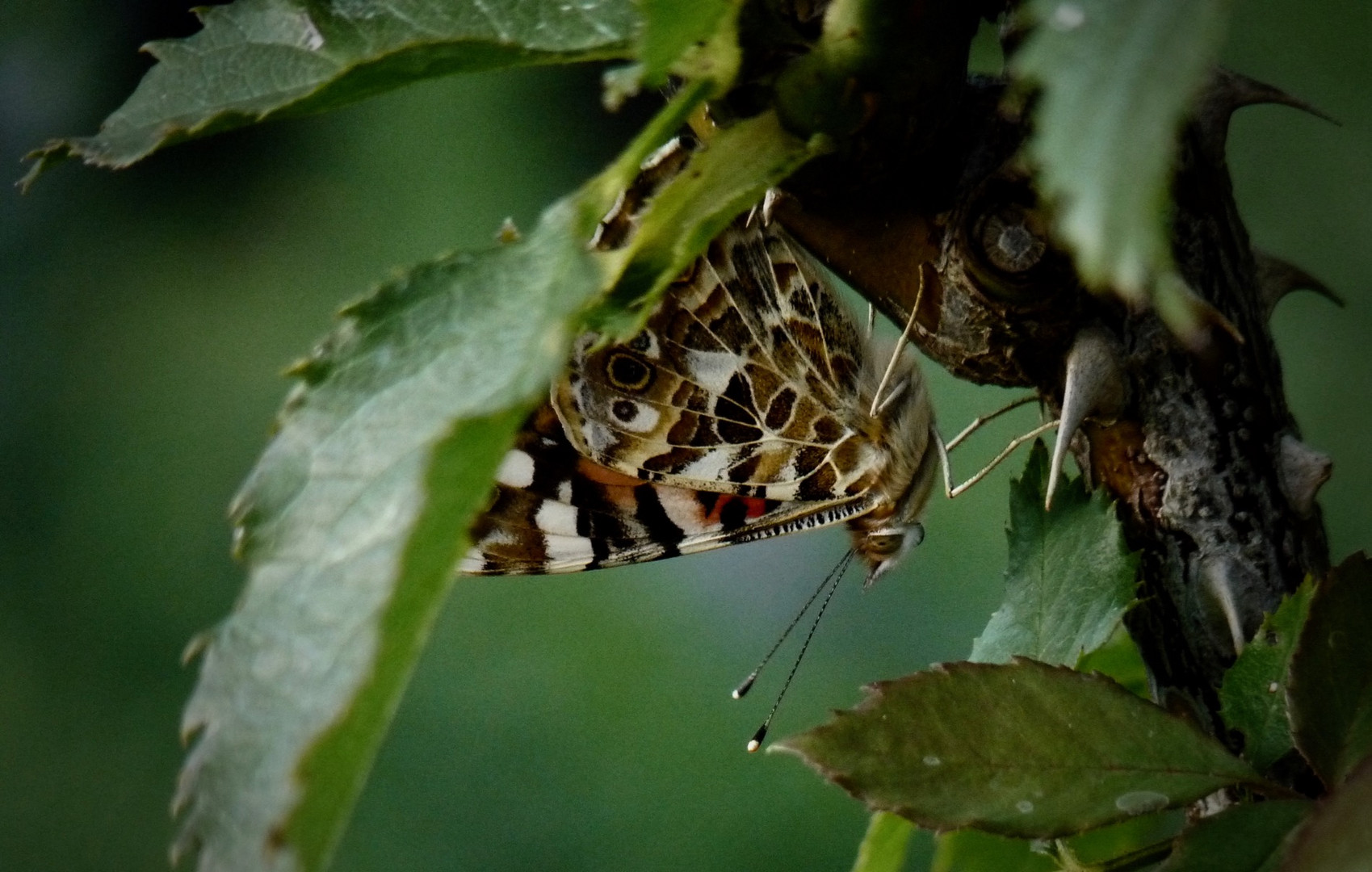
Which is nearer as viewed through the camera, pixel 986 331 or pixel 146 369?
pixel 986 331

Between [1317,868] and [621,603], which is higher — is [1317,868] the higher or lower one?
the higher one

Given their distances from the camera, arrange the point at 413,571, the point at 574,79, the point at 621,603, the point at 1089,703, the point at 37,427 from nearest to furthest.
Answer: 1. the point at 413,571
2. the point at 1089,703
3. the point at 621,603
4. the point at 574,79
5. the point at 37,427

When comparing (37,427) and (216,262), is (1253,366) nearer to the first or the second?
(216,262)

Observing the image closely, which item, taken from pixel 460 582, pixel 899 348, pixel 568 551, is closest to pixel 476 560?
pixel 568 551

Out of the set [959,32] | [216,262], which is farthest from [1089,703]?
[216,262]

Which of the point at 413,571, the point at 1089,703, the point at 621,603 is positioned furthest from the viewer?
the point at 621,603

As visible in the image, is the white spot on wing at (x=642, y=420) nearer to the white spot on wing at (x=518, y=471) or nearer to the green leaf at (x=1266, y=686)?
the white spot on wing at (x=518, y=471)
